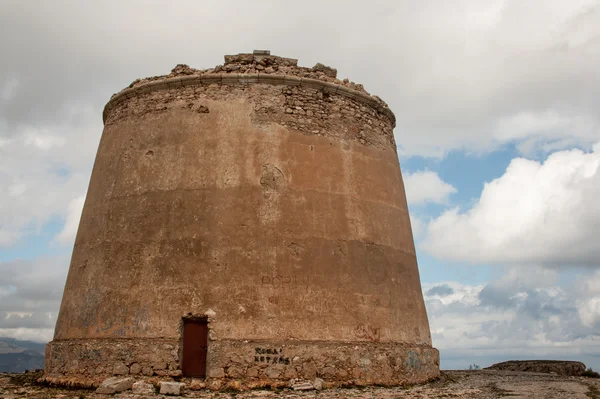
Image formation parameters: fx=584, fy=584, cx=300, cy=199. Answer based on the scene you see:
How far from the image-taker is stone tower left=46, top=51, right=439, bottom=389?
31.2 feet

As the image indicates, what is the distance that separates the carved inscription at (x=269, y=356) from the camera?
30.4 feet

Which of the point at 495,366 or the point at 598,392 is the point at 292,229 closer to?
the point at 598,392

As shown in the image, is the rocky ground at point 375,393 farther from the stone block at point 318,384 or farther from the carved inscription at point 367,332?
the carved inscription at point 367,332

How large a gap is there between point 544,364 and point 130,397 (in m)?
13.3

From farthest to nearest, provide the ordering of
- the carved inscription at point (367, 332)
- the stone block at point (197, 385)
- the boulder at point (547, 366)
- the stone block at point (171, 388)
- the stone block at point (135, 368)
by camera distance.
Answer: the boulder at point (547, 366) < the carved inscription at point (367, 332) < the stone block at point (135, 368) < the stone block at point (197, 385) < the stone block at point (171, 388)

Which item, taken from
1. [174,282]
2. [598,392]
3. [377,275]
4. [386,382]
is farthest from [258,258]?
[598,392]

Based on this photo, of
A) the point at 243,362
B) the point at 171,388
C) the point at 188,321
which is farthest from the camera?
the point at 188,321

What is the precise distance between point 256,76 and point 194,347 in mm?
5027

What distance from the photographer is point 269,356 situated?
9.30 meters

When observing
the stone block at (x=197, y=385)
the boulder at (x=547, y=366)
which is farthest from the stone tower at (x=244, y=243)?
the boulder at (x=547, y=366)

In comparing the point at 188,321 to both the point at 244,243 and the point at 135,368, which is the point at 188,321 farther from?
the point at 244,243

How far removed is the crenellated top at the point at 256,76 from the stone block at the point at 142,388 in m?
5.52

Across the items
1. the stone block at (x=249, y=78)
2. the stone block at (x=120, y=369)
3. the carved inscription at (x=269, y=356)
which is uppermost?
the stone block at (x=249, y=78)

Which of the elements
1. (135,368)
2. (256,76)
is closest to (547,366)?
(256,76)
